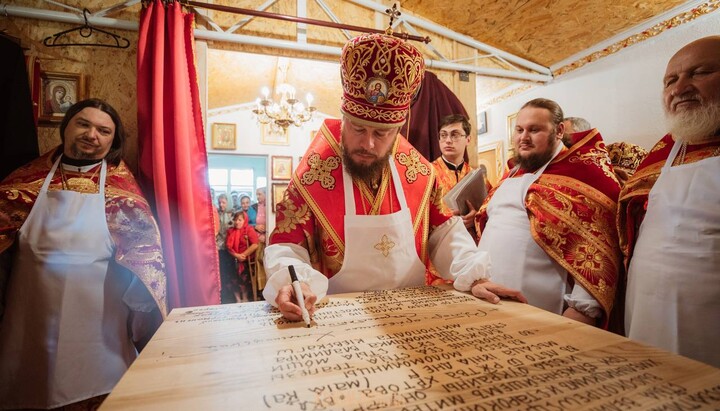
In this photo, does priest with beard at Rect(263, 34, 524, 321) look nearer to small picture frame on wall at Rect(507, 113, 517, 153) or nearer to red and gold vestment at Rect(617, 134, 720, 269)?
red and gold vestment at Rect(617, 134, 720, 269)

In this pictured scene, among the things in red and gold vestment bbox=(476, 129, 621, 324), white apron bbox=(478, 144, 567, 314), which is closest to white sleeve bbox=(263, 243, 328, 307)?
white apron bbox=(478, 144, 567, 314)

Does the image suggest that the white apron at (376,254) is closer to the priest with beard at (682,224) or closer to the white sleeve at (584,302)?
the white sleeve at (584,302)

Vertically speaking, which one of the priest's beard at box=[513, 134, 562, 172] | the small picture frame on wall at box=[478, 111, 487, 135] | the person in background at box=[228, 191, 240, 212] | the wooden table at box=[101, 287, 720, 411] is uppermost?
the small picture frame on wall at box=[478, 111, 487, 135]

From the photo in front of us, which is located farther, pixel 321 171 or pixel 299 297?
pixel 321 171

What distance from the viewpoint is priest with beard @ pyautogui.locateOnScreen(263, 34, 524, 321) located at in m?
1.59

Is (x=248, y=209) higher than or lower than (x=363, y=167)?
lower

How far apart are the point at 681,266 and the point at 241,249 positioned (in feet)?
19.3

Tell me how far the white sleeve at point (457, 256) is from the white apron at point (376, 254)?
17 centimetres

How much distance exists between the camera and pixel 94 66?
2641 millimetres

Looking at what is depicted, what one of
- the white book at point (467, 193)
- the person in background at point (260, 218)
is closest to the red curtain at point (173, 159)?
the white book at point (467, 193)

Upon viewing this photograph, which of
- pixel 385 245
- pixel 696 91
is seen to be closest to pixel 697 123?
pixel 696 91

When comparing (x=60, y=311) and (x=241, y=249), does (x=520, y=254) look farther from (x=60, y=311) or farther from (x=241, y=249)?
(x=241, y=249)

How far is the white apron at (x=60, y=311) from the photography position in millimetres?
1750

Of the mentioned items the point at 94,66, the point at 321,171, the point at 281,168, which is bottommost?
the point at 321,171
